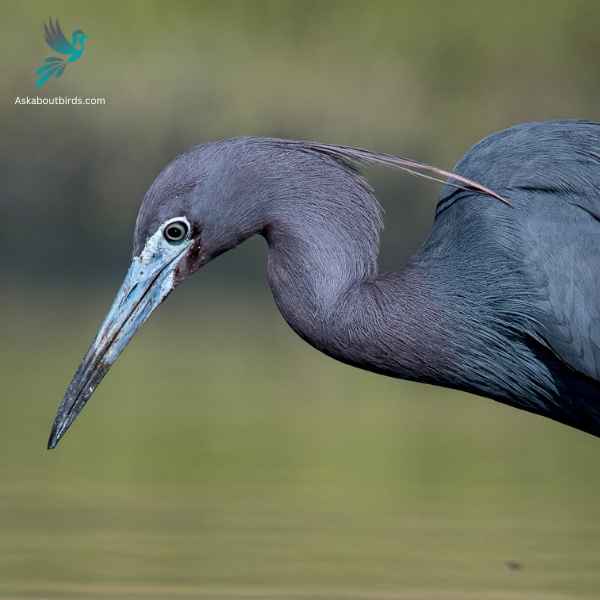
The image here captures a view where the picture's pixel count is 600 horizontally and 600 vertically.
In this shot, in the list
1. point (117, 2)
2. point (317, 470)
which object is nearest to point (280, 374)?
point (317, 470)

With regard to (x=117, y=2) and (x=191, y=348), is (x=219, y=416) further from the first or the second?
(x=117, y=2)

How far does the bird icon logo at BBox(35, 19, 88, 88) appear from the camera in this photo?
1859 centimetres

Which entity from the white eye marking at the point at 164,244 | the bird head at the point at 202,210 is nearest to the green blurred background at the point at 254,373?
the bird head at the point at 202,210

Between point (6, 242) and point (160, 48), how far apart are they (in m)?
2.31

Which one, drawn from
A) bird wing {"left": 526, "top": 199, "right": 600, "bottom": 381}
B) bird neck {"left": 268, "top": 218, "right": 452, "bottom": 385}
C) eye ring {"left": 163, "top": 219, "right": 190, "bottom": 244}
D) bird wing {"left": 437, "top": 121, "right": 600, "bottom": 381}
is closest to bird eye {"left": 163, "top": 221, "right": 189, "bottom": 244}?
eye ring {"left": 163, "top": 219, "right": 190, "bottom": 244}

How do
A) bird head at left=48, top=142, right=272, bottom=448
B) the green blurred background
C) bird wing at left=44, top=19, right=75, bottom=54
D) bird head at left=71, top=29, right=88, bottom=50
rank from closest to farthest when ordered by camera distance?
bird head at left=48, top=142, right=272, bottom=448
the green blurred background
bird head at left=71, top=29, right=88, bottom=50
bird wing at left=44, top=19, right=75, bottom=54

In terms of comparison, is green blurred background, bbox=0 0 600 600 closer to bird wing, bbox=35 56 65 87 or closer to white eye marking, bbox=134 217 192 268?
bird wing, bbox=35 56 65 87

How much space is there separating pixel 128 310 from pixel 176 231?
31 centimetres

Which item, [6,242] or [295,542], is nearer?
[295,542]

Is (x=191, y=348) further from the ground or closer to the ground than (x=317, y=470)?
closer to the ground

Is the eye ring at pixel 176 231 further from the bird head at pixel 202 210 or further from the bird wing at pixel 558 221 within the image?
the bird wing at pixel 558 221

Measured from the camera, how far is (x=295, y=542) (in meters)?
7.99

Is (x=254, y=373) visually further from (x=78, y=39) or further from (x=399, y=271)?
(x=78, y=39)

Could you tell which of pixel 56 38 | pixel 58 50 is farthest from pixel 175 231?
pixel 58 50
